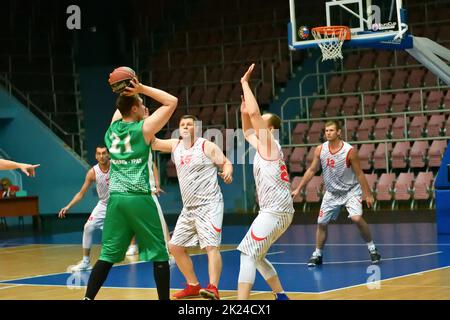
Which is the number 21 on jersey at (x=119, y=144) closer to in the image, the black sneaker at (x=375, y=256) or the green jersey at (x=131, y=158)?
the green jersey at (x=131, y=158)

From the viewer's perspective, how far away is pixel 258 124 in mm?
8867

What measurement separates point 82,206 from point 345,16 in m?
9.11

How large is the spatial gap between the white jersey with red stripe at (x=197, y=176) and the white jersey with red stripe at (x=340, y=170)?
9.48ft

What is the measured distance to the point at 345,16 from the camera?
869 inches

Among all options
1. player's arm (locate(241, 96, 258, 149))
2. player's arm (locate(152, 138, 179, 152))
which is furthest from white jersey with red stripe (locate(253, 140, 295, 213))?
player's arm (locate(152, 138, 179, 152))

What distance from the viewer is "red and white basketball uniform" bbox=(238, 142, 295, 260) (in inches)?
351

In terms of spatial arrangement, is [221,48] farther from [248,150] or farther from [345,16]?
[345,16]

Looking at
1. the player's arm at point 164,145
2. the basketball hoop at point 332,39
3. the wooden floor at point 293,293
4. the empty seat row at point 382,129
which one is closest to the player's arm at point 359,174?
the wooden floor at point 293,293

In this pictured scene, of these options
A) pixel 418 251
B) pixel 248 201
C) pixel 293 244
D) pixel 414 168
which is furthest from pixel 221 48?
pixel 418 251

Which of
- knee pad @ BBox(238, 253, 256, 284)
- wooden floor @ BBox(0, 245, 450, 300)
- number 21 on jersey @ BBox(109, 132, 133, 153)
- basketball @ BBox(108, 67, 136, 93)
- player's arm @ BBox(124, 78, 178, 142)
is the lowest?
wooden floor @ BBox(0, 245, 450, 300)

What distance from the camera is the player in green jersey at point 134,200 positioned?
8094 millimetres

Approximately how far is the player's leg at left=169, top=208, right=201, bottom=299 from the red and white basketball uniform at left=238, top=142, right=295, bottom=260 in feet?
5.67

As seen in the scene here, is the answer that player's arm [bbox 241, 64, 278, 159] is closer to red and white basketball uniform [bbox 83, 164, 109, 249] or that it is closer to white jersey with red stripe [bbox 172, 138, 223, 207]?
white jersey with red stripe [bbox 172, 138, 223, 207]

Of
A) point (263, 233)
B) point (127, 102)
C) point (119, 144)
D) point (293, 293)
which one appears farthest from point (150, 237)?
point (293, 293)
